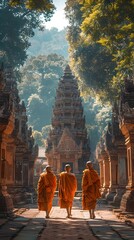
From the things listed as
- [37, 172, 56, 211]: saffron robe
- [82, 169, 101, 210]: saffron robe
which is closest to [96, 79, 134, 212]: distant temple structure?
[82, 169, 101, 210]: saffron robe

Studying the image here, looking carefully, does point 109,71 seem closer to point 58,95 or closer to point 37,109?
point 58,95

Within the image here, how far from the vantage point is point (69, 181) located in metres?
11.6

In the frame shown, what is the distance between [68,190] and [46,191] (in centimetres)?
70

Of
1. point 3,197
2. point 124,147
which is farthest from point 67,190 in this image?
point 124,147

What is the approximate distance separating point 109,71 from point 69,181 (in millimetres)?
20970

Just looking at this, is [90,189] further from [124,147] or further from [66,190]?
[124,147]

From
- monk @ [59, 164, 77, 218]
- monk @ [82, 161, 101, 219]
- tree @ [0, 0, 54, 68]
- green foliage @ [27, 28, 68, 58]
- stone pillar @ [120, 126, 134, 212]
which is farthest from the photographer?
green foliage @ [27, 28, 68, 58]

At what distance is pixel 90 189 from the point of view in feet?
36.7

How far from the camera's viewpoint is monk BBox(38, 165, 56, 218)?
11.2 m

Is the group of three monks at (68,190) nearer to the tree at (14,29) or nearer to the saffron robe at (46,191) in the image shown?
the saffron robe at (46,191)

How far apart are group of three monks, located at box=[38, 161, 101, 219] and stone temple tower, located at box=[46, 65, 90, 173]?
26.8 metres

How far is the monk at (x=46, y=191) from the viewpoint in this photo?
1116cm

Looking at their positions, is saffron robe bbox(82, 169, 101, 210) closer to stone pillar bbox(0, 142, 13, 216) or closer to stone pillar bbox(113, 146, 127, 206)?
stone pillar bbox(0, 142, 13, 216)

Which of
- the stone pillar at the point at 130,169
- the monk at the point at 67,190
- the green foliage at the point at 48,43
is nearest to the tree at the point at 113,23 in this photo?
the stone pillar at the point at 130,169
